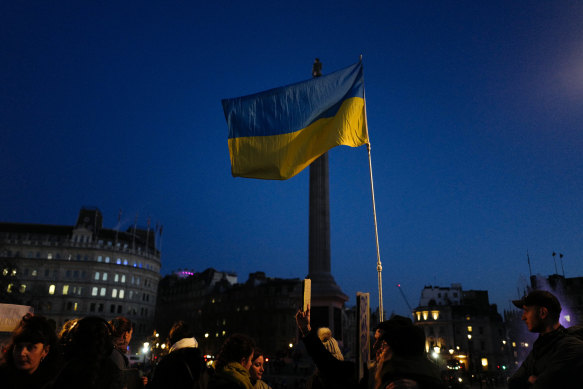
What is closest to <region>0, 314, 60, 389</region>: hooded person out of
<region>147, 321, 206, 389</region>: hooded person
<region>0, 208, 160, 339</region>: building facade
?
<region>147, 321, 206, 389</region>: hooded person

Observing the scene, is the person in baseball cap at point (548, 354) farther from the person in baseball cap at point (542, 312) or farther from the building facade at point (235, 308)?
the building facade at point (235, 308)

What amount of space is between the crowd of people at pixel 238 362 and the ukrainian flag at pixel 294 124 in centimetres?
775

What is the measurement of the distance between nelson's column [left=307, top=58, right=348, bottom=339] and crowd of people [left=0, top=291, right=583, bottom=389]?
88.2 ft

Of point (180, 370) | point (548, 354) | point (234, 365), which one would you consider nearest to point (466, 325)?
point (548, 354)

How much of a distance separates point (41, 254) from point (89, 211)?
47.3 feet

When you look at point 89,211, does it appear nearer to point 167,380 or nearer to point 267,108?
point 267,108

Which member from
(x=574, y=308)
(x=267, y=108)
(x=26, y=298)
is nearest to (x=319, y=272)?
(x=267, y=108)

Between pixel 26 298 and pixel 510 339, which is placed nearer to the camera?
pixel 26 298

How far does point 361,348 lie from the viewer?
4.93 m

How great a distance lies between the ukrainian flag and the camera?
1259cm

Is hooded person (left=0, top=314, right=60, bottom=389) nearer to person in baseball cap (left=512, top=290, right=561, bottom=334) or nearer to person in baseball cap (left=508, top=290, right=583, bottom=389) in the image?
person in baseball cap (left=508, top=290, right=583, bottom=389)

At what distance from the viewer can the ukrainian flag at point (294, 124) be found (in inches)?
496

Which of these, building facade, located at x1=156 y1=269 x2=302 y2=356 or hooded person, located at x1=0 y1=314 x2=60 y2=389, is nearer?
hooded person, located at x1=0 y1=314 x2=60 y2=389

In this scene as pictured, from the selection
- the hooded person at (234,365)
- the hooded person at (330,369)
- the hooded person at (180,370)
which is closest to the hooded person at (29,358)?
the hooded person at (180,370)
